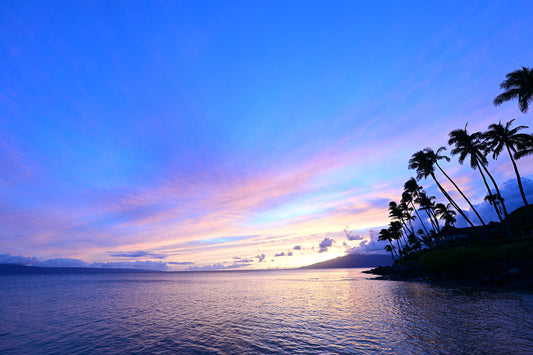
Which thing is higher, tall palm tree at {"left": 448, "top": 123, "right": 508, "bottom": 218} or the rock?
tall palm tree at {"left": 448, "top": 123, "right": 508, "bottom": 218}

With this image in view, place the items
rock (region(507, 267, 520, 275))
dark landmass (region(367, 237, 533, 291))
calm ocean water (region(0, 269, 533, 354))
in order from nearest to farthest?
1. calm ocean water (region(0, 269, 533, 354))
2. dark landmass (region(367, 237, 533, 291))
3. rock (region(507, 267, 520, 275))

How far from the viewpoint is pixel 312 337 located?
18906 mm

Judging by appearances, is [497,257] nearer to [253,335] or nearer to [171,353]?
[253,335]

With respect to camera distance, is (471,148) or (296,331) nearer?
(296,331)

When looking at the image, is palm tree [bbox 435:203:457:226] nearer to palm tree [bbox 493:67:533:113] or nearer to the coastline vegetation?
the coastline vegetation

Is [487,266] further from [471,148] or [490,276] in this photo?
[471,148]

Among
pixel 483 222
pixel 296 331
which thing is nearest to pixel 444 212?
pixel 483 222

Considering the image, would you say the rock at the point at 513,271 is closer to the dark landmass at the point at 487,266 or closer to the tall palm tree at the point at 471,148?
the dark landmass at the point at 487,266

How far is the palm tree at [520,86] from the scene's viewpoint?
3994 centimetres

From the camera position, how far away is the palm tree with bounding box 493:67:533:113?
131 feet

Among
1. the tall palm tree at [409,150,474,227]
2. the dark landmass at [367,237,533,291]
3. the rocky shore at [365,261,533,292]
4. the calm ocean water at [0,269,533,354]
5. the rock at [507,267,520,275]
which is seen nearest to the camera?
the calm ocean water at [0,269,533,354]

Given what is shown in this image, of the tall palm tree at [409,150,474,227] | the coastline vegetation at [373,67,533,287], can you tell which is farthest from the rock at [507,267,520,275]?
the tall palm tree at [409,150,474,227]

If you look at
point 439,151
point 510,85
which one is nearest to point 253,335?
point 510,85

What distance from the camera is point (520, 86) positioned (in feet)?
137
